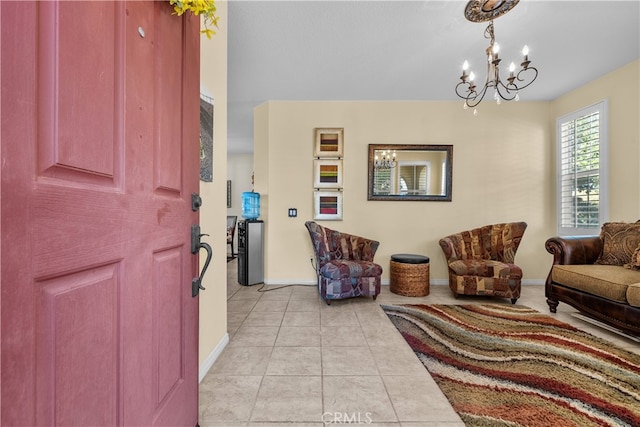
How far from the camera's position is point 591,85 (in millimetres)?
3168

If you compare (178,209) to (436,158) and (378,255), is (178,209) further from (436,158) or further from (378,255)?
(436,158)

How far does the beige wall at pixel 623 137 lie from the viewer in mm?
2754

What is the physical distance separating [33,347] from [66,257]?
0.17m

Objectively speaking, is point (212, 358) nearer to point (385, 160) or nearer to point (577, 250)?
point (385, 160)

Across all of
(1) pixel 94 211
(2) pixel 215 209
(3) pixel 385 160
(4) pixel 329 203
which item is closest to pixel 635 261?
(3) pixel 385 160

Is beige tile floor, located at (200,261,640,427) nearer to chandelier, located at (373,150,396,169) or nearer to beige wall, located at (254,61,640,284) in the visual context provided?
beige wall, located at (254,61,640,284)

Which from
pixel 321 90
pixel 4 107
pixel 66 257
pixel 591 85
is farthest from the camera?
pixel 321 90

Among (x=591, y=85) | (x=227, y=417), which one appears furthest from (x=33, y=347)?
(x=591, y=85)

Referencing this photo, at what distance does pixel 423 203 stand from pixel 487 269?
117 centimetres

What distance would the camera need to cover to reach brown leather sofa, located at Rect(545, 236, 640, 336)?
2.00m

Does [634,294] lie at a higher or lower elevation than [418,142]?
lower

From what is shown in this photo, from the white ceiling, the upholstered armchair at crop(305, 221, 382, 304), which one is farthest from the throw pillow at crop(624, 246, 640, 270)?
the upholstered armchair at crop(305, 221, 382, 304)

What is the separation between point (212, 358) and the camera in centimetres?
173

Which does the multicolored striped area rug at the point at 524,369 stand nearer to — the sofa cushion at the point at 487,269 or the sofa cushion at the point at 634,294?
the sofa cushion at the point at 634,294
